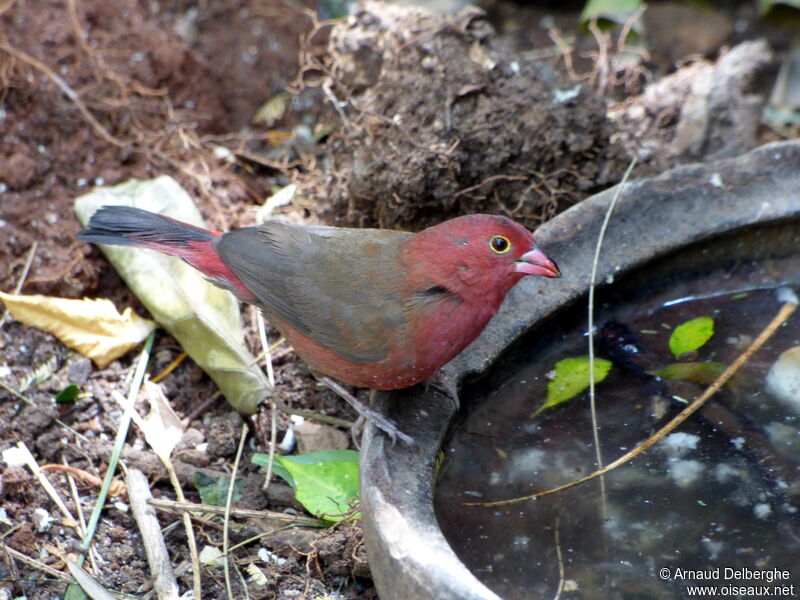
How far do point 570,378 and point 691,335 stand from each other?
0.50 m

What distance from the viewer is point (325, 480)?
330 centimetres

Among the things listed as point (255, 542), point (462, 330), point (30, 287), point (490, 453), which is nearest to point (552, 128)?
point (462, 330)

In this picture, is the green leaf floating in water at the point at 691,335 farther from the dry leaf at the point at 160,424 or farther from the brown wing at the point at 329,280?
the dry leaf at the point at 160,424

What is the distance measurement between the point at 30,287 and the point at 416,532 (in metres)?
2.47

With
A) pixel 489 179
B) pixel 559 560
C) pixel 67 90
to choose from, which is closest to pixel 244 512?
pixel 559 560

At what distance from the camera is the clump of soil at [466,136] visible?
3.88 meters

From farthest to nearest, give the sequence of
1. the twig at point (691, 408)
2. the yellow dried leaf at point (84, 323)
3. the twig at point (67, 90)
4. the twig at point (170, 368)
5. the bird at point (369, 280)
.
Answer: the twig at point (67, 90) < the twig at point (170, 368) < the yellow dried leaf at point (84, 323) < the bird at point (369, 280) < the twig at point (691, 408)

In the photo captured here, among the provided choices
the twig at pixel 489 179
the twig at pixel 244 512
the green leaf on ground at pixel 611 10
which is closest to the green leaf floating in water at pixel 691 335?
the twig at pixel 489 179

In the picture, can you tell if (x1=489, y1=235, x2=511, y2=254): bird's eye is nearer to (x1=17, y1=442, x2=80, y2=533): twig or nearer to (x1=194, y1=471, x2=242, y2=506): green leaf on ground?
(x1=194, y1=471, x2=242, y2=506): green leaf on ground

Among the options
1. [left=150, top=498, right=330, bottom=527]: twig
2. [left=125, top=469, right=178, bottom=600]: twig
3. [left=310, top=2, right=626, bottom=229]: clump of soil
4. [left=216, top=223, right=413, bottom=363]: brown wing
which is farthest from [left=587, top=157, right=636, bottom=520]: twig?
[left=125, top=469, right=178, bottom=600]: twig

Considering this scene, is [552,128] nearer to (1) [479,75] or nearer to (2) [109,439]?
(1) [479,75]

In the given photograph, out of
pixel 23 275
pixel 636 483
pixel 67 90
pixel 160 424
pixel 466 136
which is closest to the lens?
pixel 636 483

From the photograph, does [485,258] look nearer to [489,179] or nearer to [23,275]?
[489,179]

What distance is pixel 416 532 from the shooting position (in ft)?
7.76
